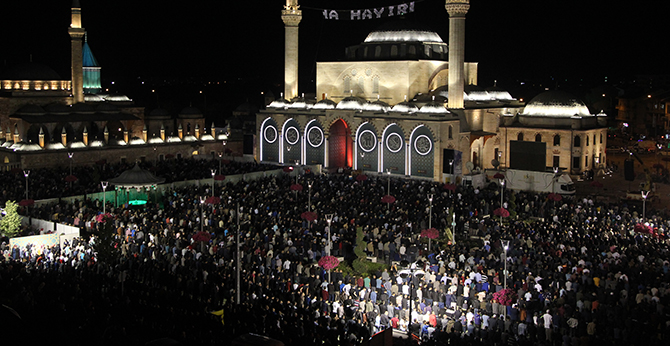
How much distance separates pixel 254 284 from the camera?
18.5 metres

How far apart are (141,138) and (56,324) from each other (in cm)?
3605

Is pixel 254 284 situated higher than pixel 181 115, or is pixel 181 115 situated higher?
pixel 181 115

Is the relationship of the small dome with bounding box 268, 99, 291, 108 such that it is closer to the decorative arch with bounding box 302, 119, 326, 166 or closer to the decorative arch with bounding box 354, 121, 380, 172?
the decorative arch with bounding box 302, 119, 326, 166

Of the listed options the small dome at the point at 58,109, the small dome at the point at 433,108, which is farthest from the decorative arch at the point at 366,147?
the small dome at the point at 58,109

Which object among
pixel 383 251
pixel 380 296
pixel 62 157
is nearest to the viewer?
pixel 380 296

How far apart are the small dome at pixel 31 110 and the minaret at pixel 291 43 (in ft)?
49.0

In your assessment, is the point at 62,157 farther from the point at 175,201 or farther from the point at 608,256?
the point at 608,256

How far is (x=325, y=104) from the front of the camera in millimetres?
43594

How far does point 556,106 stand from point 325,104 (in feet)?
43.6

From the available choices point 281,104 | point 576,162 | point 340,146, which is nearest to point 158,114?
point 281,104

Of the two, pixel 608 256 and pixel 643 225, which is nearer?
pixel 608 256

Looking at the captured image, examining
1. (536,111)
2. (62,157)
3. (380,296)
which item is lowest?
(380,296)

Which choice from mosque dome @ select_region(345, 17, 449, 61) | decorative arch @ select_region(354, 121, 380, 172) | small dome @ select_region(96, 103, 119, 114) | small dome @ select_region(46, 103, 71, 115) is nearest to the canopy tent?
decorative arch @ select_region(354, 121, 380, 172)

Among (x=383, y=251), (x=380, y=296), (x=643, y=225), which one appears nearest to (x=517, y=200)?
(x=643, y=225)
